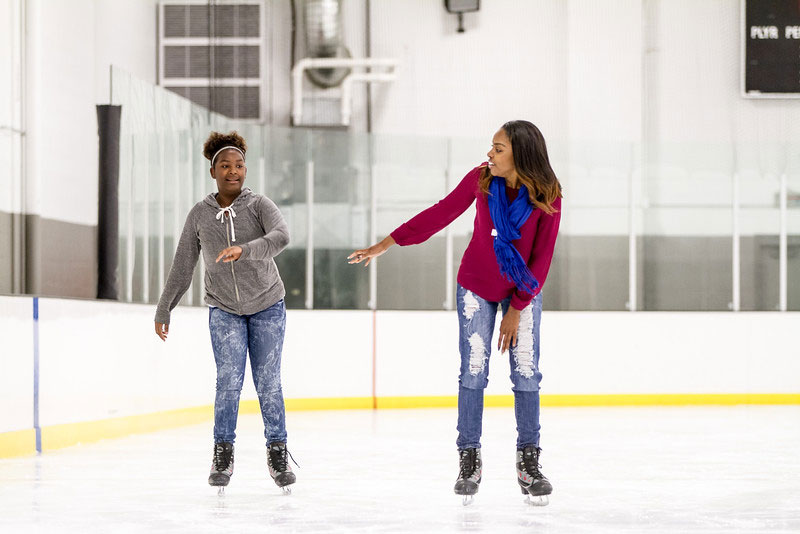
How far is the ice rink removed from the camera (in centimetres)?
301

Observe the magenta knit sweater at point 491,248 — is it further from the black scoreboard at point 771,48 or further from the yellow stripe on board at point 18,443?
the black scoreboard at point 771,48

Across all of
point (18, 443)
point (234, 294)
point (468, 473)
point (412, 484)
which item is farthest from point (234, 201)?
point (18, 443)

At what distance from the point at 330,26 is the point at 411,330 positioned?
270 cm

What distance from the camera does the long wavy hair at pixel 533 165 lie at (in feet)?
9.95

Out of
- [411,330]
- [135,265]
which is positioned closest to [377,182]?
[411,330]

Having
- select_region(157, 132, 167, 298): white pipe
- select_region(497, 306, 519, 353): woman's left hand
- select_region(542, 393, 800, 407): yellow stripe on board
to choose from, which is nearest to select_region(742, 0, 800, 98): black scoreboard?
select_region(542, 393, 800, 407): yellow stripe on board

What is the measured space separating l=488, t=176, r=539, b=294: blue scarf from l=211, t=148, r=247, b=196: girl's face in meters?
0.77

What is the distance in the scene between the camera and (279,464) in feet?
11.2

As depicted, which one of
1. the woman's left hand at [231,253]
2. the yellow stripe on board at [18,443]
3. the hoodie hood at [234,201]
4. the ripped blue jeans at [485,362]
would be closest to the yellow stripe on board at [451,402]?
the yellow stripe on board at [18,443]

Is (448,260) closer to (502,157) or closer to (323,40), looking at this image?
(323,40)

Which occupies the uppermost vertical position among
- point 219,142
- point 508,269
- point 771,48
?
point 771,48

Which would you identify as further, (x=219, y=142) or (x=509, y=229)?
(x=219, y=142)

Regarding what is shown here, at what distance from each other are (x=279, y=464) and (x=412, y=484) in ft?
1.92

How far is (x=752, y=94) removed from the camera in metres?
9.23
